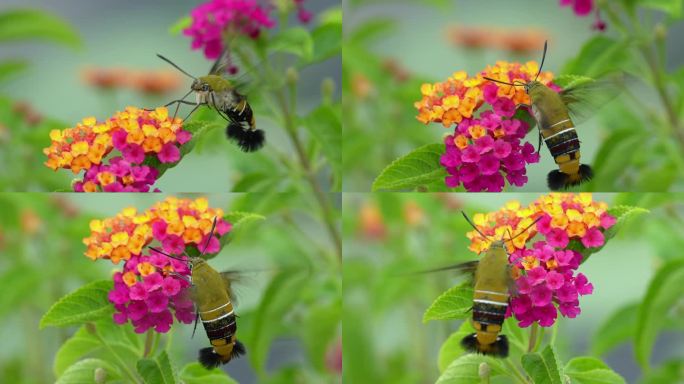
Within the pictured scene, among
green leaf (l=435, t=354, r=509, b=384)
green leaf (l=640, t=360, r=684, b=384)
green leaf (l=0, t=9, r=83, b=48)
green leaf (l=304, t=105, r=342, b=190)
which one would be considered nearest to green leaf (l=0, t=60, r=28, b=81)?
green leaf (l=0, t=9, r=83, b=48)

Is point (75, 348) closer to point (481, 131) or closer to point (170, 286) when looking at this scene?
point (170, 286)

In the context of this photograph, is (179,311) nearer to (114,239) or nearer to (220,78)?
(114,239)

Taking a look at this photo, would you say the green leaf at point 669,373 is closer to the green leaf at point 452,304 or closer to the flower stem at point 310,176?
the flower stem at point 310,176

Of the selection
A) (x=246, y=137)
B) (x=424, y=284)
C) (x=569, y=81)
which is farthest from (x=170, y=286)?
(x=424, y=284)

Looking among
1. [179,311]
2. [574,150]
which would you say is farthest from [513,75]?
[179,311]

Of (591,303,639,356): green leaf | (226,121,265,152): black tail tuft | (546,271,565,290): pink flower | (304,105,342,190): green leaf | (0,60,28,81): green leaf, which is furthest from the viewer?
(0,60,28,81): green leaf

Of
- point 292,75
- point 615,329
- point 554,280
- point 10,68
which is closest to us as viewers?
point 554,280

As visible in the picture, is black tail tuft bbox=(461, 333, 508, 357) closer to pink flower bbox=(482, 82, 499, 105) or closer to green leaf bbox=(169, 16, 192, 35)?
pink flower bbox=(482, 82, 499, 105)
